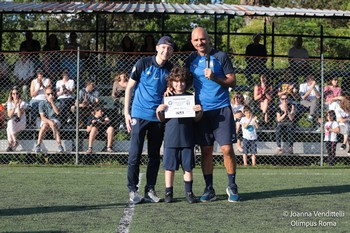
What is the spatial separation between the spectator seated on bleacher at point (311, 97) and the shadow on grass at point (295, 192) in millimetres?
5523

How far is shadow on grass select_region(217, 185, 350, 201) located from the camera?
33.3 ft

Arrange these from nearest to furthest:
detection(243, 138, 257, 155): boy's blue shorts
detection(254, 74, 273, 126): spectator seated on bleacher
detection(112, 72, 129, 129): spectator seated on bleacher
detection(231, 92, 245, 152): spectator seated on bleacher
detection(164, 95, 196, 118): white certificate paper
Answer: detection(164, 95, 196, 118): white certificate paper
detection(243, 138, 257, 155): boy's blue shorts
detection(231, 92, 245, 152): spectator seated on bleacher
detection(112, 72, 129, 129): spectator seated on bleacher
detection(254, 74, 273, 126): spectator seated on bleacher

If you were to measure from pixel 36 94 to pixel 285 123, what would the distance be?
17.0 ft

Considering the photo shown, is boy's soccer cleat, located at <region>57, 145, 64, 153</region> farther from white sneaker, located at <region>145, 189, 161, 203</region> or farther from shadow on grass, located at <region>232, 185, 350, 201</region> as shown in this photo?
white sneaker, located at <region>145, 189, 161, 203</region>

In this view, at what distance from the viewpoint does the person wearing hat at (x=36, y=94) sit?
1634 centimetres

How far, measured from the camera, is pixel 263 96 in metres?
16.8

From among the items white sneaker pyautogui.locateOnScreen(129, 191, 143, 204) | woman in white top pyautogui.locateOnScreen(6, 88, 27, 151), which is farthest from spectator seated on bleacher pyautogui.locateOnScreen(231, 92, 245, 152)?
white sneaker pyautogui.locateOnScreen(129, 191, 143, 204)

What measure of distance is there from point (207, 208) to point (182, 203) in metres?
0.54

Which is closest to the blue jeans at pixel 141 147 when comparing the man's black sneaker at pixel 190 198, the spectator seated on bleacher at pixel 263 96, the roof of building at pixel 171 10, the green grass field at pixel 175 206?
the green grass field at pixel 175 206

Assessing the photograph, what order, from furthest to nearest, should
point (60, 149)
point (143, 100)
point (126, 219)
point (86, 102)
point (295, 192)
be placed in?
point (86, 102)
point (60, 149)
point (295, 192)
point (143, 100)
point (126, 219)

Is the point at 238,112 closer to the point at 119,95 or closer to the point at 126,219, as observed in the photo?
the point at 119,95

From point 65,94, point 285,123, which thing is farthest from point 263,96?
point 65,94

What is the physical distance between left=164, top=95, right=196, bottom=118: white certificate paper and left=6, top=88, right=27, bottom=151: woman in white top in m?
7.56

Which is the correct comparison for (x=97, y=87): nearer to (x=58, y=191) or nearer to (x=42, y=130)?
(x=42, y=130)
